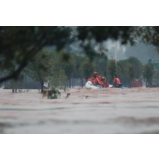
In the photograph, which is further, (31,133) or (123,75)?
(123,75)

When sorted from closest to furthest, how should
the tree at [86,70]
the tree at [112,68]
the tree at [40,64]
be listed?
the tree at [40,64], the tree at [86,70], the tree at [112,68]

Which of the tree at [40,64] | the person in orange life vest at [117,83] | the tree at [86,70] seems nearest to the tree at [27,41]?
the tree at [40,64]

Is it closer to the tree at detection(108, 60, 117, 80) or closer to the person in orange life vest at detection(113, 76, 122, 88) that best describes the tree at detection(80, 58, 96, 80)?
the person in orange life vest at detection(113, 76, 122, 88)

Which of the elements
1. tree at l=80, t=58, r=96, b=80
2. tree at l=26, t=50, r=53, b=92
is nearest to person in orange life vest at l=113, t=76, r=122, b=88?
tree at l=80, t=58, r=96, b=80

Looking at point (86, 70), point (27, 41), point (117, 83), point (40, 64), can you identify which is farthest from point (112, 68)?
point (27, 41)

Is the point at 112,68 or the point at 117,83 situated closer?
the point at 117,83

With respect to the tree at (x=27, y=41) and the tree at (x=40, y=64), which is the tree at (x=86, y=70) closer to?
the tree at (x=40, y=64)

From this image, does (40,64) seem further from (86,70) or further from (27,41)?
(86,70)

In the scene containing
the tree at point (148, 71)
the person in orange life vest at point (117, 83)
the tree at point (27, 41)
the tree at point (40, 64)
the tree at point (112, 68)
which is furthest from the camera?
the tree at point (148, 71)

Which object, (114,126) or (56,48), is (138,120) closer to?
(114,126)
